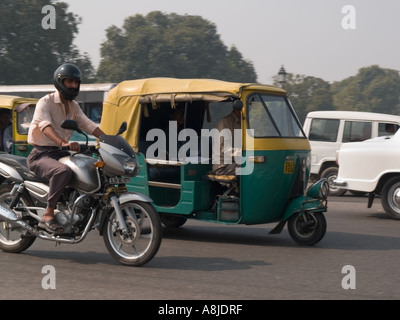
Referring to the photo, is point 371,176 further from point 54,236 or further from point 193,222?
point 54,236

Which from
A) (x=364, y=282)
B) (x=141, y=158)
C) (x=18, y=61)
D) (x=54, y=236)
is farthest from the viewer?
(x=18, y=61)

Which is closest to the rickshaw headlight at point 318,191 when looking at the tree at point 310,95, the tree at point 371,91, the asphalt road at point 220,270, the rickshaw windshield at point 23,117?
the asphalt road at point 220,270

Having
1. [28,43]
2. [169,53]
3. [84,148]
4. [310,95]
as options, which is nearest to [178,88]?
[84,148]

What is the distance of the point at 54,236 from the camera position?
714 centimetres

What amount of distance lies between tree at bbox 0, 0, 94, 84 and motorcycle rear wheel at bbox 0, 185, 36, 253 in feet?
139

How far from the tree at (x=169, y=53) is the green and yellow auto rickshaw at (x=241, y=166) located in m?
72.6

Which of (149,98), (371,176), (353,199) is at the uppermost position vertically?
(149,98)

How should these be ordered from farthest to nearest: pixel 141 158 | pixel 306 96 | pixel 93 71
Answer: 1. pixel 306 96
2. pixel 93 71
3. pixel 141 158

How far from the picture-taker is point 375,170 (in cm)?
1199

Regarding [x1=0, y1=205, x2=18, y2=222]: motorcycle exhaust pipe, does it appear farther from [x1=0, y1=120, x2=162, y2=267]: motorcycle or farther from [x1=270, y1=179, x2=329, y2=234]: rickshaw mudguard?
[x1=270, y1=179, x2=329, y2=234]: rickshaw mudguard

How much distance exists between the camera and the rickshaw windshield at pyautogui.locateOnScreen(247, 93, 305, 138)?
857cm

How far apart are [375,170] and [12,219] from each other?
267 inches
